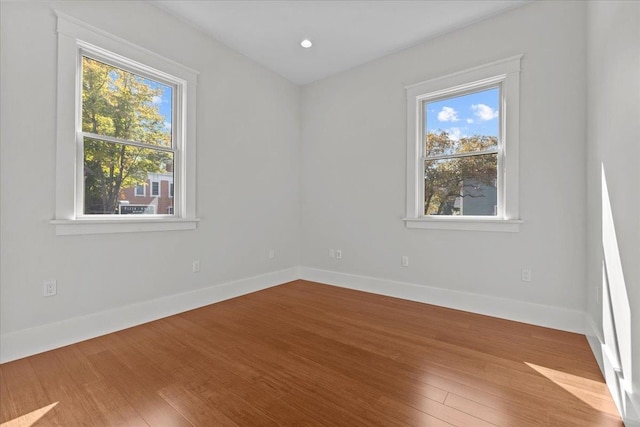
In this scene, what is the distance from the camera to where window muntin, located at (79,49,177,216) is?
2.43 m

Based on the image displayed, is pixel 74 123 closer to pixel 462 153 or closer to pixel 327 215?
pixel 327 215

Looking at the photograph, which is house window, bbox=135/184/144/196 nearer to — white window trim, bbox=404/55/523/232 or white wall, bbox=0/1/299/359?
white wall, bbox=0/1/299/359

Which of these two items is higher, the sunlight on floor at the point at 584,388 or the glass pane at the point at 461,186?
the glass pane at the point at 461,186

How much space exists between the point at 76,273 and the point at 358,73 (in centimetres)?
383

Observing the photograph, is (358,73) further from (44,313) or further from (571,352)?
(44,313)

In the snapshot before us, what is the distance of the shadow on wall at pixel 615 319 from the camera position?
1.43m

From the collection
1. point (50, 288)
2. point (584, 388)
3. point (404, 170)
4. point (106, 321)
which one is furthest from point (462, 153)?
point (50, 288)

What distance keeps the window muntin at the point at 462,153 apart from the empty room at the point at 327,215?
22 mm

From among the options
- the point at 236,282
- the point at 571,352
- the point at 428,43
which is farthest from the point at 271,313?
the point at 428,43

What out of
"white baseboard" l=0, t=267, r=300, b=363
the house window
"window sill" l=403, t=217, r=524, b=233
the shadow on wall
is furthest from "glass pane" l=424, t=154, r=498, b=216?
the house window

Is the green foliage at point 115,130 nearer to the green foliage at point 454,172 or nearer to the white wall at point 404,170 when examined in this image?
the white wall at point 404,170

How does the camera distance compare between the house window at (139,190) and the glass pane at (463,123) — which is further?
the glass pane at (463,123)

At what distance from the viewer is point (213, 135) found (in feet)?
10.9

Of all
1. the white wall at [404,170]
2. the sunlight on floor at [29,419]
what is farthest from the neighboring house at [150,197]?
the white wall at [404,170]
